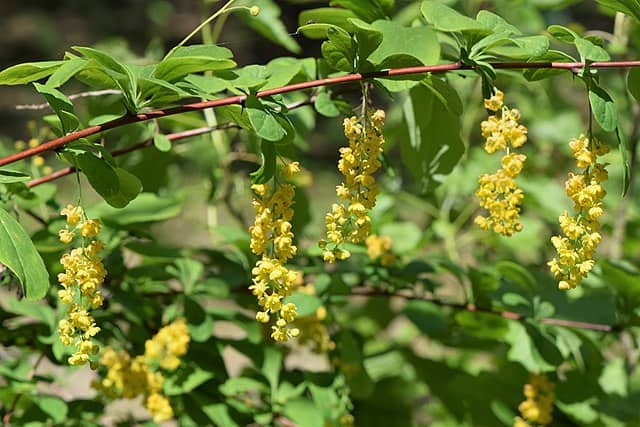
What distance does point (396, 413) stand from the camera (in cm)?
184

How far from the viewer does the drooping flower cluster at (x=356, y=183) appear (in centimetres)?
105

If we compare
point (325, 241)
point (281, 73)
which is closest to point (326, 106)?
point (281, 73)

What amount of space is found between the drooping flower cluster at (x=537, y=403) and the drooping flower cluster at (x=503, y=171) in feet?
1.80

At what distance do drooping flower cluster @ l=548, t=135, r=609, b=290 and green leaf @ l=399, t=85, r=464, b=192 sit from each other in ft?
0.96

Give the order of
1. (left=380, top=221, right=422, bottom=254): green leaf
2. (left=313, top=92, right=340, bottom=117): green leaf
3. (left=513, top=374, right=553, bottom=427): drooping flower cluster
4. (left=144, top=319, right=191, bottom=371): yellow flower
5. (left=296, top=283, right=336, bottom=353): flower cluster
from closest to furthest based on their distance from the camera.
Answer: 1. (left=313, top=92, right=340, bottom=117): green leaf
2. (left=144, top=319, right=191, bottom=371): yellow flower
3. (left=513, top=374, right=553, bottom=427): drooping flower cluster
4. (left=296, top=283, right=336, bottom=353): flower cluster
5. (left=380, top=221, right=422, bottom=254): green leaf

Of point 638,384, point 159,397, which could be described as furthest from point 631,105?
point 159,397

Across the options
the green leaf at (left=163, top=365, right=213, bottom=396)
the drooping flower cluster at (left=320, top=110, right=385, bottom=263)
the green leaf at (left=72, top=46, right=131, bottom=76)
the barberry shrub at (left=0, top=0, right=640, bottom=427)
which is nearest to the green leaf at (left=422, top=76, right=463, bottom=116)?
the barberry shrub at (left=0, top=0, right=640, bottom=427)

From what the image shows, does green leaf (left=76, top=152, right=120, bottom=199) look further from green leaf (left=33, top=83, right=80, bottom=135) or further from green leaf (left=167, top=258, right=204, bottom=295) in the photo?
green leaf (left=167, top=258, right=204, bottom=295)

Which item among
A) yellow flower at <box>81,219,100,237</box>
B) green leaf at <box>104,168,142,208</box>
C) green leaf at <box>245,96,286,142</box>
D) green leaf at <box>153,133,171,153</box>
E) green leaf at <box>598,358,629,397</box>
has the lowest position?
green leaf at <box>598,358,629,397</box>

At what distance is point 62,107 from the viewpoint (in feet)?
3.43

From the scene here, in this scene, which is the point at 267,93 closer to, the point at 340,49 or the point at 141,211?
the point at 340,49

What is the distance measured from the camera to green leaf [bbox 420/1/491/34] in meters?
1.01

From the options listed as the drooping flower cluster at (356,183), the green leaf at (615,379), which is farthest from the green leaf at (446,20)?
the green leaf at (615,379)

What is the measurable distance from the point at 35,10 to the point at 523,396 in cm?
601
